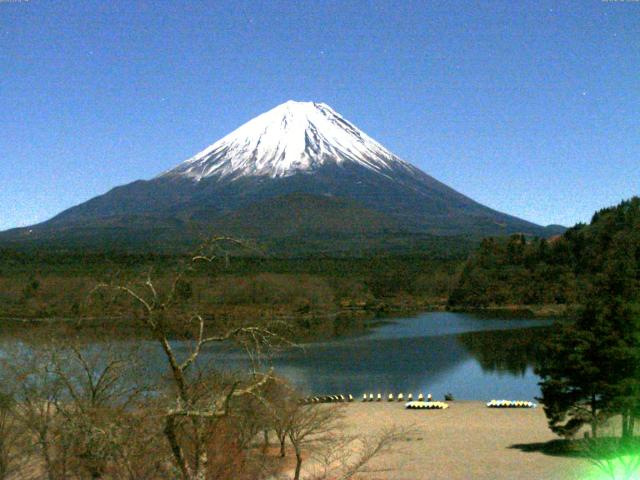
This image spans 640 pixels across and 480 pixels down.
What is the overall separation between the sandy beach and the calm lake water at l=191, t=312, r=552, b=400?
309 cm

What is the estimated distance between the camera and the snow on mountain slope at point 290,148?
529 ft

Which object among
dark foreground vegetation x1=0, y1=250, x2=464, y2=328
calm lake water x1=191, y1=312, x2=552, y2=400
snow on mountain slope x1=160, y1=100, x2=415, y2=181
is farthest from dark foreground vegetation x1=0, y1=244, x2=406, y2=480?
snow on mountain slope x1=160, y1=100, x2=415, y2=181

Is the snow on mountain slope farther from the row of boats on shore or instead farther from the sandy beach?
the sandy beach

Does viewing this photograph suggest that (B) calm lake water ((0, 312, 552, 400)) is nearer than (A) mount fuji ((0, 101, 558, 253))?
Yes

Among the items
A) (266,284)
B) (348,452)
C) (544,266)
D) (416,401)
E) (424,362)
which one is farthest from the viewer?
(544,266)

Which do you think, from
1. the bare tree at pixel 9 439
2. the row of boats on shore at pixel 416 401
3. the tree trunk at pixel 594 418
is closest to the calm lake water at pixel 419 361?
the row of boats on shore at pixel 416 401

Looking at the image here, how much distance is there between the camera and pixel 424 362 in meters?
32.2

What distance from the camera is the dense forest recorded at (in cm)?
6203

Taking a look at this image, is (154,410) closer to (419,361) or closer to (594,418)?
(594,418)

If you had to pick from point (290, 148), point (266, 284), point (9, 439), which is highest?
point (290, 148)

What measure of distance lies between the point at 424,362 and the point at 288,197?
100889 millimetres

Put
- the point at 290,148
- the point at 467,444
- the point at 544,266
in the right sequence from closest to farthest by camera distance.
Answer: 1. the point at 467,444
2. the point at 544,266
3. the point at 290,148

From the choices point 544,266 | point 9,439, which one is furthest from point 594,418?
point 544,266

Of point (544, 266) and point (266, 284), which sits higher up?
point (544, 266)
